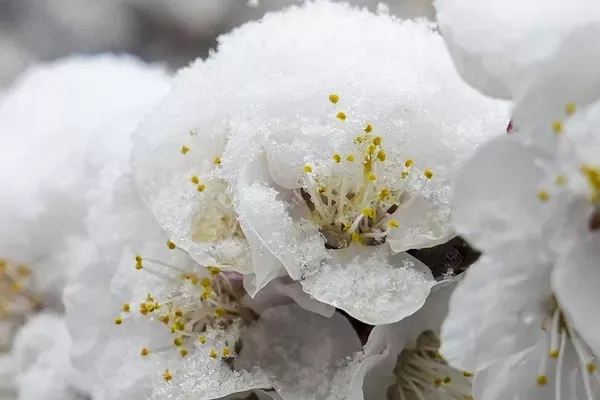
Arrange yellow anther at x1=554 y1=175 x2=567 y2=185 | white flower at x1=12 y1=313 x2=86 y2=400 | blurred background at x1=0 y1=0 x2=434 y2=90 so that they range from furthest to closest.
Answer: blurred background at x1=0 y1=0 x2=434 y2=90
white flower at x1=12 y1=313 x2=86 y2=400
yellow anther at x1=554 y1=175 x2=567 y2=185

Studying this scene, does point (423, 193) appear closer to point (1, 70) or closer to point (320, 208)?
point (320, 208)

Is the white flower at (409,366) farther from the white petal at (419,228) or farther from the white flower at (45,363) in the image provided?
the white flower at (45,363)

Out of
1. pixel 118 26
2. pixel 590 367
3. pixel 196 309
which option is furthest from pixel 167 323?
pixel 118 26

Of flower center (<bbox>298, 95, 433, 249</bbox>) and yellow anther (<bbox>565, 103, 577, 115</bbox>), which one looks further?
flower center (<bbox>298, 95, 433, 249</bbox>)

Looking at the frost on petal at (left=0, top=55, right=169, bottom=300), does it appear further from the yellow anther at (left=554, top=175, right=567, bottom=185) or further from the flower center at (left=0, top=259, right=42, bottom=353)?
the yellow anther at (left=554, top=175, right=567, bottom=185)

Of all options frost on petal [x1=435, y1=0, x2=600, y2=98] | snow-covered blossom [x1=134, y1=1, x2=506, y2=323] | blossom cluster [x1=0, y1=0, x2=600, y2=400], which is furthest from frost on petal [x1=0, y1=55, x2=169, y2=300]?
frost on petal [x1=435, y1=0, x2=600, y2=98]

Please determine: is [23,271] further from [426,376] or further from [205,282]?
[426,376]

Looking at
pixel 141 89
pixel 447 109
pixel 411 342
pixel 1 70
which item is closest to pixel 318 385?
pixel 411 342
